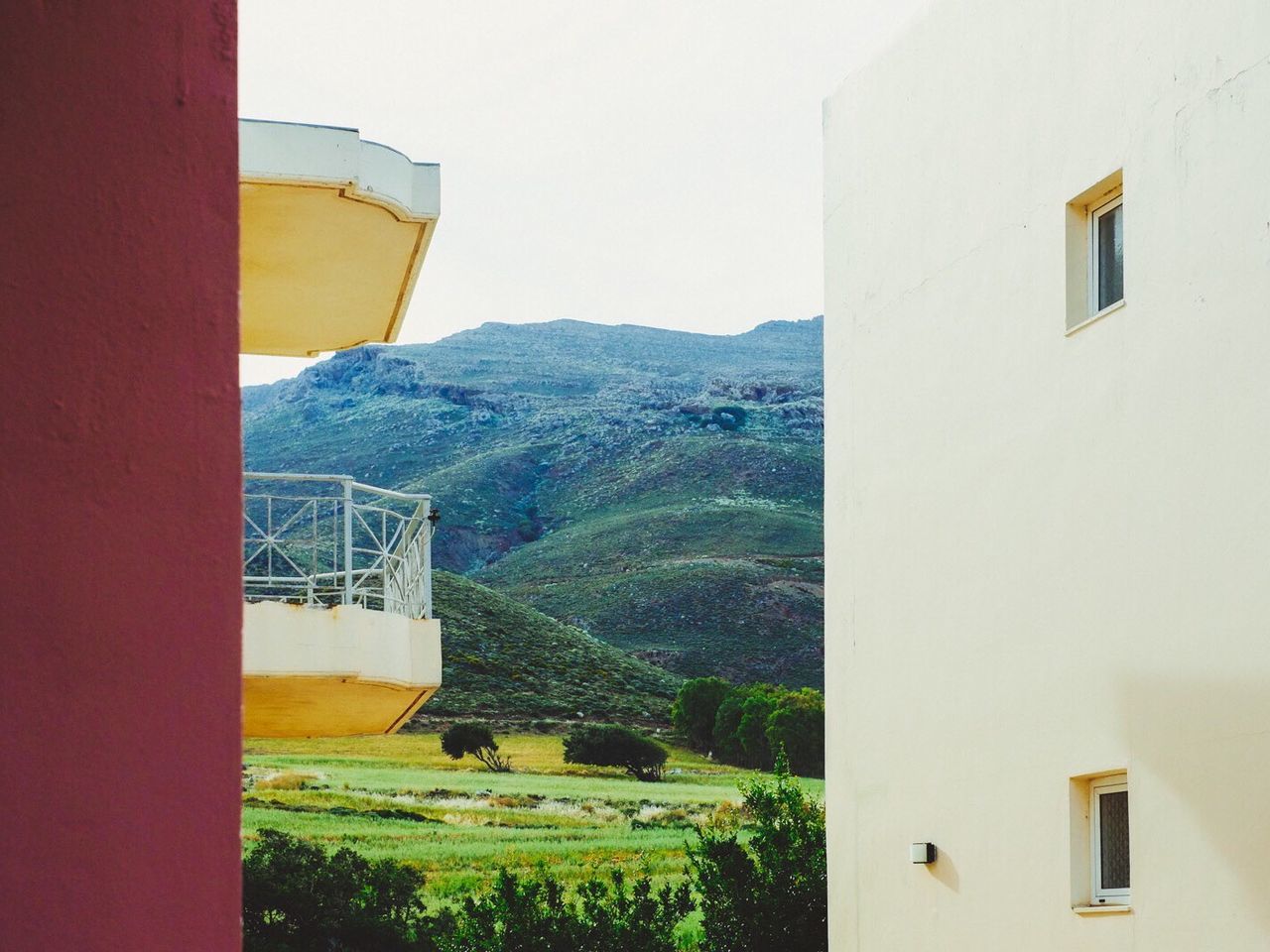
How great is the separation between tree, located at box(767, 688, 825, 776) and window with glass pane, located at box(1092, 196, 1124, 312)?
32.3 metres

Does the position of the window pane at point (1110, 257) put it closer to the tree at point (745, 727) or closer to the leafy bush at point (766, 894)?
the leafy bush at point (766, 894)

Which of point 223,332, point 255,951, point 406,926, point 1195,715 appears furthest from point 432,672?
point 406,926

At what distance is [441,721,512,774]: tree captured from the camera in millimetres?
40156

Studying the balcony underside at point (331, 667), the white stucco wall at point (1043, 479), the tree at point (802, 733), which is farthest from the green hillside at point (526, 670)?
the white stucco wall at point (1043, 479)

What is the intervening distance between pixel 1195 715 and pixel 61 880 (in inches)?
218

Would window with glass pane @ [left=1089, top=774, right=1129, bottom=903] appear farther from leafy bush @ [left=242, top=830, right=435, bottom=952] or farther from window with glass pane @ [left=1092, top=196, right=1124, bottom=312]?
leafy bush @ [left=242, top=830, right=435, bottom=952]

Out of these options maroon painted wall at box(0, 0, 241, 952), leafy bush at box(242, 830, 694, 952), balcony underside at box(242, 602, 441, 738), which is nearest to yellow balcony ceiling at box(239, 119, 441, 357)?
balcony underside at box(242, 602, 441, 738)

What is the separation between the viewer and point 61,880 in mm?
1808

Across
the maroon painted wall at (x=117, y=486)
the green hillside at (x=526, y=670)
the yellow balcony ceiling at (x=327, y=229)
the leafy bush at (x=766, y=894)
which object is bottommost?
the leafy bush at (x=766, y=894)

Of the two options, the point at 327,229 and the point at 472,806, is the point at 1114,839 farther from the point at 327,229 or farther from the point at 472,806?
the point at 472,806

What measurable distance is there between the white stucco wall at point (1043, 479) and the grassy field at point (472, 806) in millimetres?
22038

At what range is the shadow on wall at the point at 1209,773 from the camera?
615cm

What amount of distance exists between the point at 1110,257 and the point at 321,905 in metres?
18.3

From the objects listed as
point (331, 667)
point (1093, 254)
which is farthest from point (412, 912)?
point (1093, 254)
